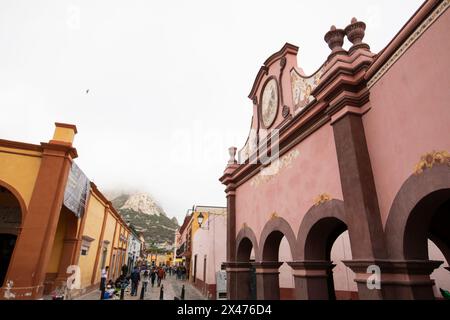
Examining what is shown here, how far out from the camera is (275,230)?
690 centimetres

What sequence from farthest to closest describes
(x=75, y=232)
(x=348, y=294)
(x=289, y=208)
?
(x=75, y=232)
(x=348, y=294)
(x=289, y=208)

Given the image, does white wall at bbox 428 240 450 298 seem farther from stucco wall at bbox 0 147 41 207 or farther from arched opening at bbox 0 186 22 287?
arched opening at bbox 0 186 22 287

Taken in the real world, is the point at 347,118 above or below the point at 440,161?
above

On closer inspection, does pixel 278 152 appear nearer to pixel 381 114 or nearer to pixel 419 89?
pixel 381 114

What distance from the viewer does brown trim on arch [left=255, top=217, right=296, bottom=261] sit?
605cm

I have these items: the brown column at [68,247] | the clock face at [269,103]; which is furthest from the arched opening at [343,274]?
the brown column at [68,247]

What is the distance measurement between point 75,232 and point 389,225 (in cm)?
1269

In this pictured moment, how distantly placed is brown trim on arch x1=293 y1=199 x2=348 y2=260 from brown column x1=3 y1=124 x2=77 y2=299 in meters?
7.94

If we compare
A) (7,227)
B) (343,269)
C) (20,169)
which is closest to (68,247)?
(7,227)

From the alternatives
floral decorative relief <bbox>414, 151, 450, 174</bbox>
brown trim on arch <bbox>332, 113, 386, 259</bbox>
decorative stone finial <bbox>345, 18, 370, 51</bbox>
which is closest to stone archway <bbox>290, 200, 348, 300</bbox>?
brown trim on arch <bbox>332, 113, 386, 259</bbox>

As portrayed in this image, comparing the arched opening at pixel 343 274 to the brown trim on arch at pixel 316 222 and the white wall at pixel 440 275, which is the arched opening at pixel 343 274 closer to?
the white wall at pixel 440 275

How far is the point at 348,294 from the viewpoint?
31.8 feet

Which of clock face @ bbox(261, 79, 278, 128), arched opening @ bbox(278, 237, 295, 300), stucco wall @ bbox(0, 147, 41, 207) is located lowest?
arched opening @ bbox(278, 237, 295, 300)
